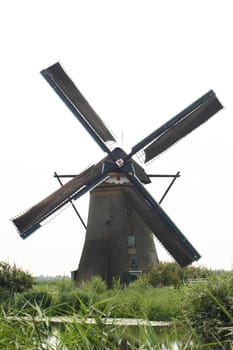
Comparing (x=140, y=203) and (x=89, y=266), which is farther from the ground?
(x=140, y=203)

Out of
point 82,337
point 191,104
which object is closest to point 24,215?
point 191,104

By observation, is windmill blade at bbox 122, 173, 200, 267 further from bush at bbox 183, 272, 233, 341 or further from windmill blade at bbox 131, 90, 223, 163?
bush at bbox 183, 272, 233, 341

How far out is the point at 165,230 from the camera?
19781 mm

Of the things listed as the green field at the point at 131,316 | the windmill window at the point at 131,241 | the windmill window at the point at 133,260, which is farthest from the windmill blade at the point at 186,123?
the green field at the point at 131,316

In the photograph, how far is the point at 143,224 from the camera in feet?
70.6

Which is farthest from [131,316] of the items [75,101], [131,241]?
[75,101]

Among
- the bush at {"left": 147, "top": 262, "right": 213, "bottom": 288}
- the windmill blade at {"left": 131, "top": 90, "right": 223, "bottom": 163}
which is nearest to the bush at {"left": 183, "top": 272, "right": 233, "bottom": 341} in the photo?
the bush at {"left": 147, "top": 262, "right": 213, "bottom": 288}

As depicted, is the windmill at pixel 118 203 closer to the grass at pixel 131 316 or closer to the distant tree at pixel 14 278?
the distant tree at pixel 14 278

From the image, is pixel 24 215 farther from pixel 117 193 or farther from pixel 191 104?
pixel 191 104

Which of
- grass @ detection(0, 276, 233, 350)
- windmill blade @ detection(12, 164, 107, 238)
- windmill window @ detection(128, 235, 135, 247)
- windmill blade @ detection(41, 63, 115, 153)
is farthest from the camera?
windmill window @ detection(128, 235, 135, 247)

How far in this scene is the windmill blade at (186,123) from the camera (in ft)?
67.7

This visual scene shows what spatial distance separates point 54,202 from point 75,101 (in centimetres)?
342

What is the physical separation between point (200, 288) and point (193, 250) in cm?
904

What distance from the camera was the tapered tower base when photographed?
21031mm
